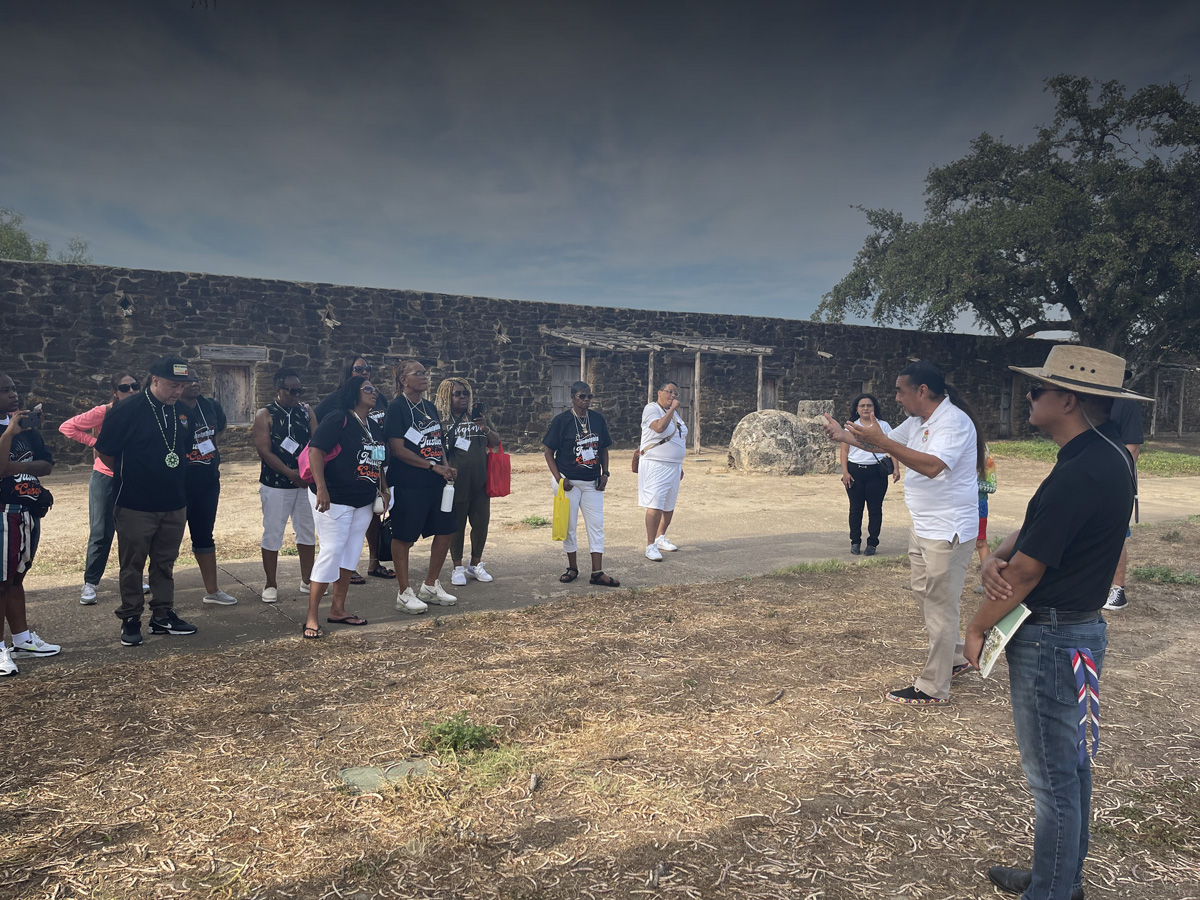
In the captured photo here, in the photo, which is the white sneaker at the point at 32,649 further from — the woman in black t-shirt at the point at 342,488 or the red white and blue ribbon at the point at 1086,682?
the red white and blue ribbon at the point at 1086,682

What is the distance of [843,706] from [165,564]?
417 centimetres

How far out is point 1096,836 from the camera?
2.83 m

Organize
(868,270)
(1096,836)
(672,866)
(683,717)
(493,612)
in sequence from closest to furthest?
(672,866) < (1096,836) < (683,717) < (493,612) < (868,270)

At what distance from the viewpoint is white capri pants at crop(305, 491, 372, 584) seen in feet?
16.0

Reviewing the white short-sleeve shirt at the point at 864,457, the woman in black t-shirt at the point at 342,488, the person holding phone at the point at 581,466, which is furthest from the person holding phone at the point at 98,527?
the white short-sleeve shirt at the point at 864,457

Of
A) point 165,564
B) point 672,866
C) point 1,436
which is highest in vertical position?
point 1,436

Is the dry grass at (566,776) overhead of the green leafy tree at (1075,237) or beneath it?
beneath

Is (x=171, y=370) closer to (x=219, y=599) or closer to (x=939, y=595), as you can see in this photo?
(x=219, y=599)

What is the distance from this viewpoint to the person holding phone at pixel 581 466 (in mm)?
6469

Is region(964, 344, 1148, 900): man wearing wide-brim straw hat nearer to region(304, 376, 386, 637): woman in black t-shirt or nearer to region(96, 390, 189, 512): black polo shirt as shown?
region(304, 376, 386, 637): woman in black t-shirt

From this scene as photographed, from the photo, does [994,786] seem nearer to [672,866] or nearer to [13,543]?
[672,866]

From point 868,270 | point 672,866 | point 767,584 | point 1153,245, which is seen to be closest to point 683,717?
point 672,866

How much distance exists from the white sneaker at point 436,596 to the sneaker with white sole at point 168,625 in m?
1.57

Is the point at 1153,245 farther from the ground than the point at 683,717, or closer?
farther from the ground
